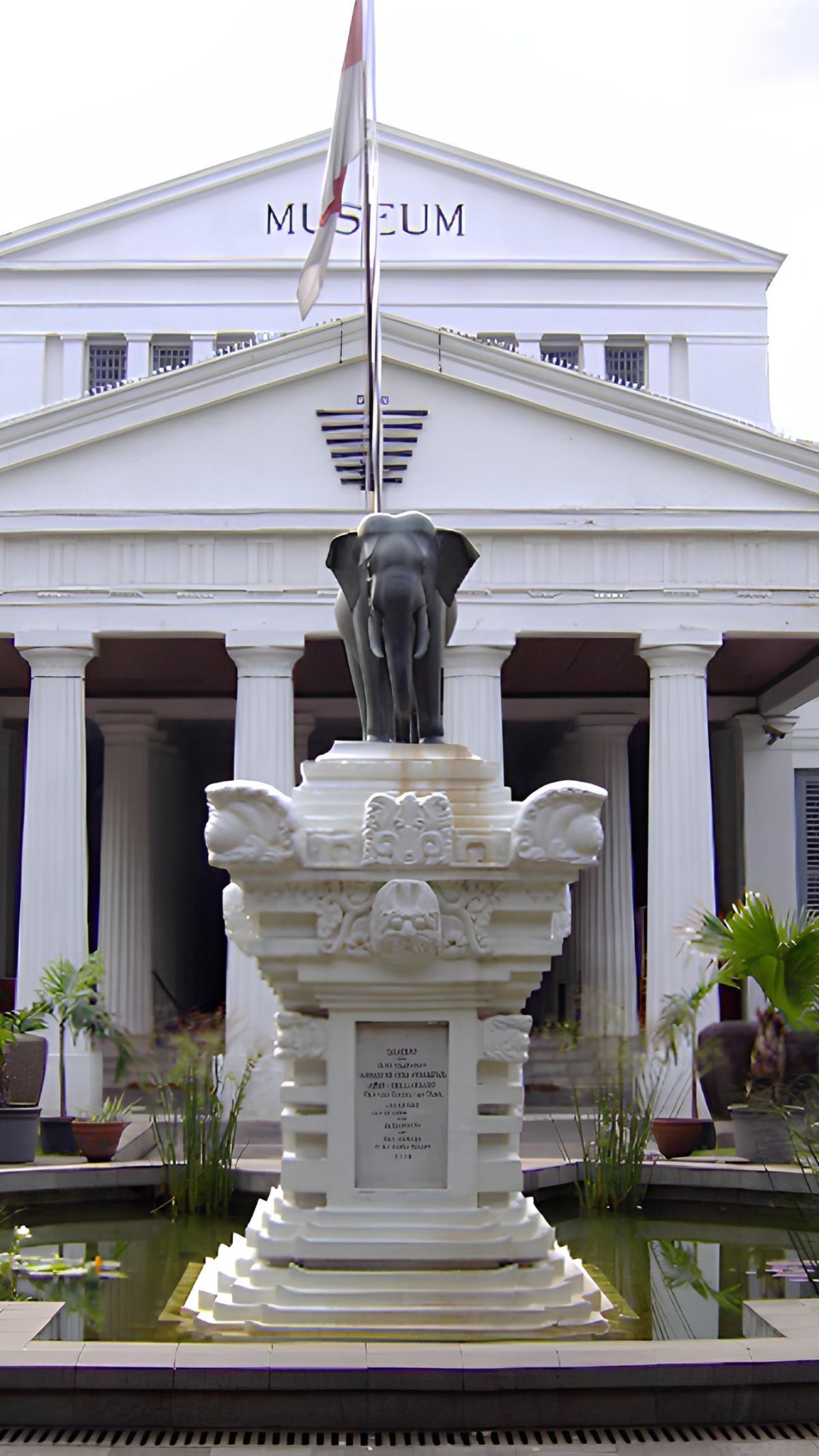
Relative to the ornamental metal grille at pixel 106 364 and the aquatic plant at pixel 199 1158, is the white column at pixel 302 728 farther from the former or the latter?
the aquatic plant at pixel 199 1158

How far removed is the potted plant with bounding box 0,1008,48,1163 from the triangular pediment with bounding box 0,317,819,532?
25.3 feet

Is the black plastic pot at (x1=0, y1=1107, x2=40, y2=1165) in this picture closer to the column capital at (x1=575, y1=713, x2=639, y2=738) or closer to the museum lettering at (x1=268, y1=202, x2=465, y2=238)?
the column capital at (x1=575, y1=713, x2=639, y2=738)

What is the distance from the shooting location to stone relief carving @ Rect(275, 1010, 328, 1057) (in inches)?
338

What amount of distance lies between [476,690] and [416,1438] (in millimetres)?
17055

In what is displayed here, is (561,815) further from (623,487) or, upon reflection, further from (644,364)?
(644,364)


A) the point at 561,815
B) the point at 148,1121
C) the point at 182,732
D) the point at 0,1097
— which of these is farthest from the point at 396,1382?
the point at 182,732

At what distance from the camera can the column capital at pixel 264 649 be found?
23688 millimetres

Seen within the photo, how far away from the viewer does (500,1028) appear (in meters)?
8.64

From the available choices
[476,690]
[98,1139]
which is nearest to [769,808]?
[476,690]

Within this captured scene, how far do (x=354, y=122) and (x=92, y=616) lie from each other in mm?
7097

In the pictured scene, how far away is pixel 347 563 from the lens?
32.0 feet

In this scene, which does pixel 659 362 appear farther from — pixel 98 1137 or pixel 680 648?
pixel 98 1137

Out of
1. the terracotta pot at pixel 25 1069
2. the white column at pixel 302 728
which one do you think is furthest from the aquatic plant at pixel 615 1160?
the white column at pixel 302 728

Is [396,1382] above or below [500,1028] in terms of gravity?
below
